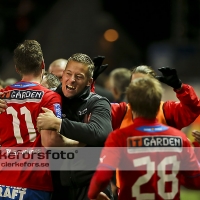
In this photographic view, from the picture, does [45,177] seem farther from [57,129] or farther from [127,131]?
[127,131]

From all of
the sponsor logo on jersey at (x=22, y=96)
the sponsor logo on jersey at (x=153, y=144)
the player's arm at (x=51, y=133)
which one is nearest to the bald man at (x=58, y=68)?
the sponsor logo on jersey at (x=22, y=96)

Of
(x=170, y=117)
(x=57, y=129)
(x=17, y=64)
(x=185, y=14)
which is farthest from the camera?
(x=185, y=14)

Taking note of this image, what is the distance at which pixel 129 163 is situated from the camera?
3.41 metres

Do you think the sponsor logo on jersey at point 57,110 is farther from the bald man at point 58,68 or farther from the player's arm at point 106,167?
the bald man at point 58,68

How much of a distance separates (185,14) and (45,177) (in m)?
10.2

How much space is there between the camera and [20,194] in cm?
401

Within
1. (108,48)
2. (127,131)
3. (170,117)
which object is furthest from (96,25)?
(127,131)

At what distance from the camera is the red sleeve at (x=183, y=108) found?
434 cm

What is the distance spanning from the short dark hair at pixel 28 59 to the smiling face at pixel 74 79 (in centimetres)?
26

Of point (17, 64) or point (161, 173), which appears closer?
point (161, 173)

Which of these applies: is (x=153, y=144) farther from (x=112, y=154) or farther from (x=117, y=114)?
(x=117, y=114)

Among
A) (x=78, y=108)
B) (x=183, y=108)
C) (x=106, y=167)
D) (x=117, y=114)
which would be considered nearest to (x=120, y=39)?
(x=117, y=114)

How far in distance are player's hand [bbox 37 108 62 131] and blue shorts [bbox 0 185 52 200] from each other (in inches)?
22.0

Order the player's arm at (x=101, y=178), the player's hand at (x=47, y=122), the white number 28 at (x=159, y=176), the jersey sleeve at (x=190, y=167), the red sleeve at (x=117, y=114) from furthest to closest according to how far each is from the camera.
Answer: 1. the red sleeve at (x=117, y=114)
2. the player's hand at (x=47, y=122)
3. the jersey sleeve at (x=190, y=167)
4. the white number 28 at (x=159, y=176)
5. the player's arm at (x=101, y=178)
